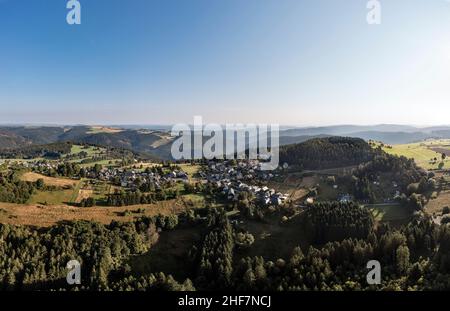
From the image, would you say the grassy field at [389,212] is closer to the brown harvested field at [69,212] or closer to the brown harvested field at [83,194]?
the brown harvested field at [69,212]

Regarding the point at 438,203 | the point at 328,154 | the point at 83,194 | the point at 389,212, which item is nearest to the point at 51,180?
the point at 83,194

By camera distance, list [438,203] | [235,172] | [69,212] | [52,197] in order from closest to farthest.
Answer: [438,203] → [69,212] → [52,197] → [235,172]

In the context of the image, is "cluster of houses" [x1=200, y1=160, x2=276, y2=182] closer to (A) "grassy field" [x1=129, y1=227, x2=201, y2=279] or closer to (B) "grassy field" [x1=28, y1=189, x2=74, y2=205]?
(A) "grassy field" [x1=129, y1=227, x2=201, y2=279]

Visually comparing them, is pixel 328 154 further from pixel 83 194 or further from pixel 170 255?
pixel 83 194

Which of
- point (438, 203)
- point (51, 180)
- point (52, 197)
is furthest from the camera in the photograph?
point (51, 180)

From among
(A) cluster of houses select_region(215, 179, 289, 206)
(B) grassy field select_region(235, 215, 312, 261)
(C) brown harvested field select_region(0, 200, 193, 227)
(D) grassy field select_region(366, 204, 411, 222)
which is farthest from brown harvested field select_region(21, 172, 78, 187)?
(D) grassy field select_region(366, 204, 411, 222)

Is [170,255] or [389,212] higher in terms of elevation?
[389,212]

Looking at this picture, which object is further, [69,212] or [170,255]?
[69,212]
